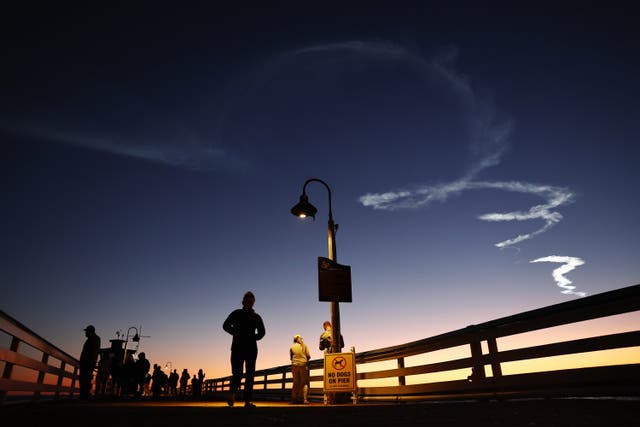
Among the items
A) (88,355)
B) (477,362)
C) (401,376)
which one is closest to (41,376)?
(88,355)

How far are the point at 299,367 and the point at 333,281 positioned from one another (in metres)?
2.95

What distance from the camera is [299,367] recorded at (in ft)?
35.4

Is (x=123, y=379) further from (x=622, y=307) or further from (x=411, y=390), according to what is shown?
(x=622, y=307)

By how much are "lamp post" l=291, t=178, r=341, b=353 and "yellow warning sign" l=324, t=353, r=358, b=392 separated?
0.44 meters

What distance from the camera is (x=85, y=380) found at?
1240 cm

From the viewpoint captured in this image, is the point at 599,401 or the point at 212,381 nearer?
the point at 599,401

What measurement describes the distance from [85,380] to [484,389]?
38.8 ft

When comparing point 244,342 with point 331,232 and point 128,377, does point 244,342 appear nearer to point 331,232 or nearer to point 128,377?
point 331,232

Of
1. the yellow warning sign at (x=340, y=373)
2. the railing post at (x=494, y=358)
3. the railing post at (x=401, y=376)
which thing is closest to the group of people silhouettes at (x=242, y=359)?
the yellow warning sign at (x=340, y=373)

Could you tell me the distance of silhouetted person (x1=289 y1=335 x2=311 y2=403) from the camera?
10.8 metres

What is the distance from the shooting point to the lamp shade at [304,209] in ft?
36.8

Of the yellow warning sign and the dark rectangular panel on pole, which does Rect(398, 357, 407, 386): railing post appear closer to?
the yellow warning sign

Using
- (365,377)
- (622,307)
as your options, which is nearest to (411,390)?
(365,377)

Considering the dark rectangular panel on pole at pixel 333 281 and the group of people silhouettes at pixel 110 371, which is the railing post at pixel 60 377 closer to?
the group of people silhouettes at pixel 110 371
